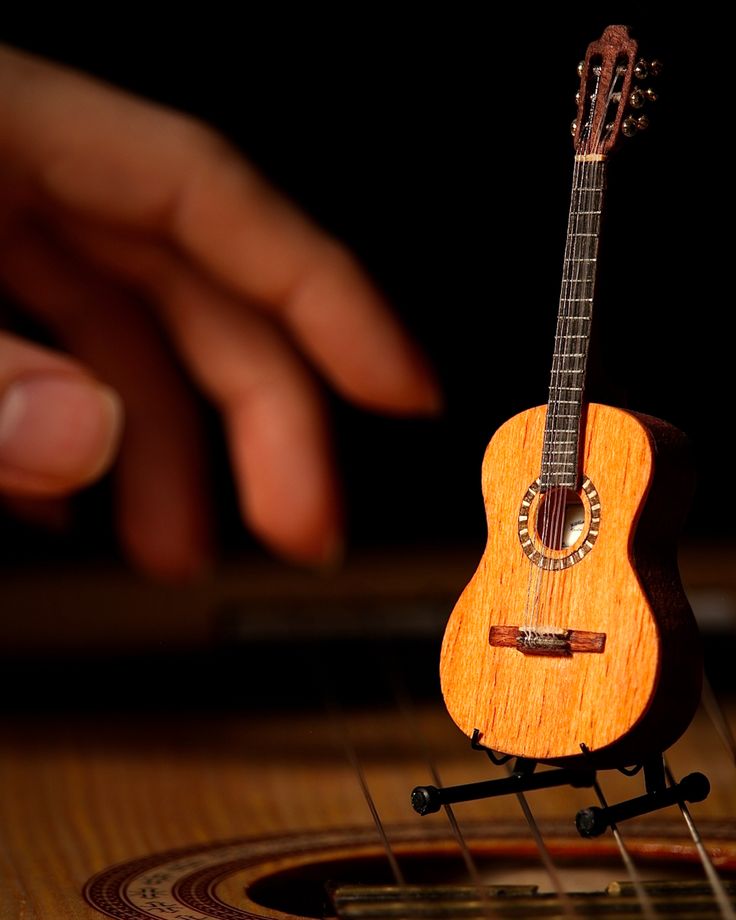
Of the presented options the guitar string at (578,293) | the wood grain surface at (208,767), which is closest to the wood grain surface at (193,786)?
the wood grain surface at (208,767)

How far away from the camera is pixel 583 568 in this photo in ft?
3.18

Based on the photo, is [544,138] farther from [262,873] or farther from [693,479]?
[262,873]

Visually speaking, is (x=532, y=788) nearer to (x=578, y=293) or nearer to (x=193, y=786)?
(x=578, y=293)

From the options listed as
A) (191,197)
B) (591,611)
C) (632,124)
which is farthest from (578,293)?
(191,197)

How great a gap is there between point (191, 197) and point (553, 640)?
109 centimetres

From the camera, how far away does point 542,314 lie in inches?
88.7

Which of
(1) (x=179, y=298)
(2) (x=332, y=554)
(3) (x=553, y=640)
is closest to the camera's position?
(3) (x=553, y=640)

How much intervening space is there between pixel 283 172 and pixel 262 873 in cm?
134

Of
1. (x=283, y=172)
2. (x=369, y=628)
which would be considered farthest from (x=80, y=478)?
(x=369, y=628)

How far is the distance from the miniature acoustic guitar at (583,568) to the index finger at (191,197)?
2.80 ft

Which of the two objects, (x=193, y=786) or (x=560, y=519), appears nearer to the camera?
(x=560, y=519)

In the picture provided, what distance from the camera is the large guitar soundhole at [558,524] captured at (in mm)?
979

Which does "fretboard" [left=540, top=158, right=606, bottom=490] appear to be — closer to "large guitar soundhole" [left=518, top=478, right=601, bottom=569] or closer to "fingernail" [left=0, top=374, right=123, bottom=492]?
"large guitar soundhole" [left=518, top=478, right=601, bottom=569]

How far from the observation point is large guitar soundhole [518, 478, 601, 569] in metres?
0.98
